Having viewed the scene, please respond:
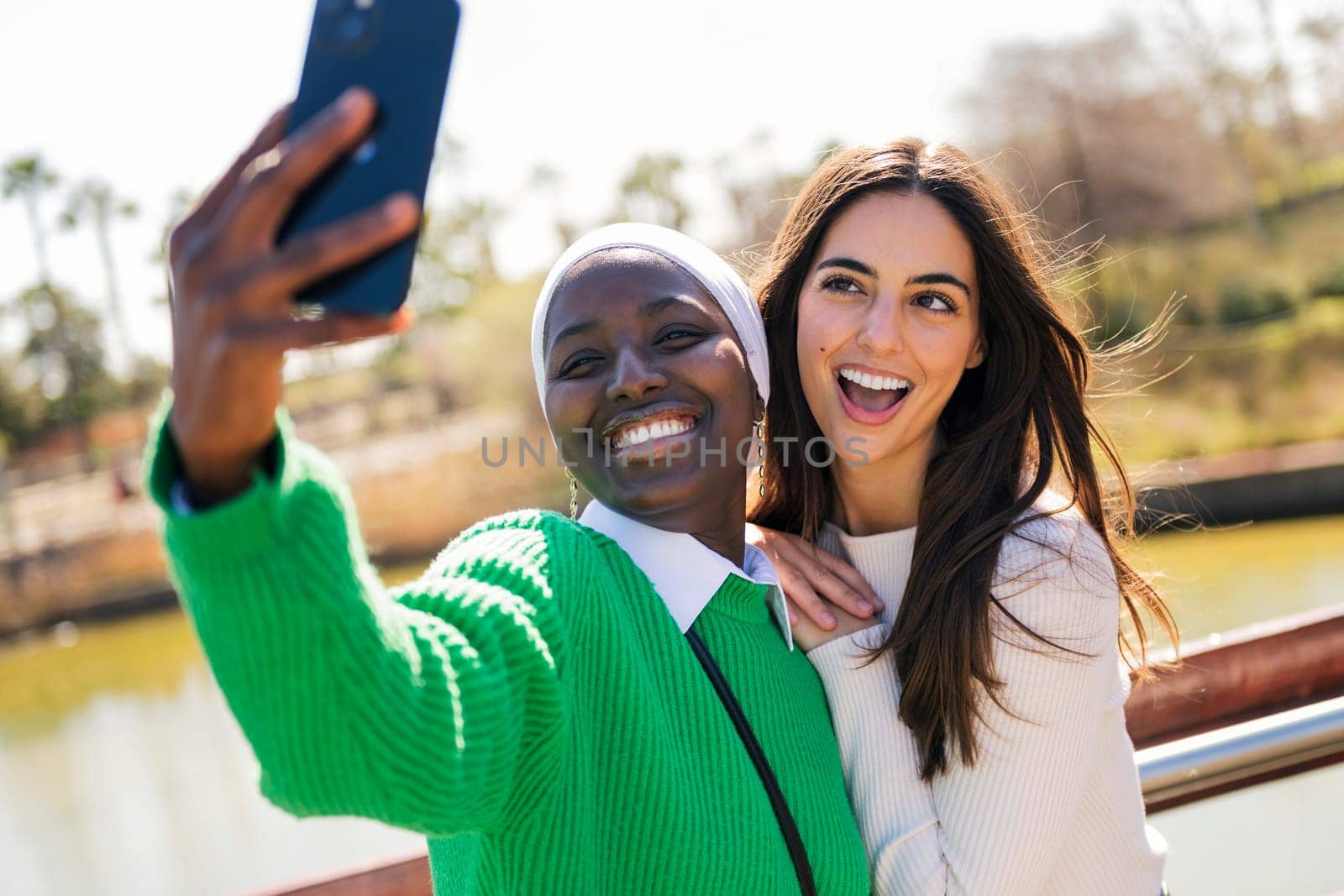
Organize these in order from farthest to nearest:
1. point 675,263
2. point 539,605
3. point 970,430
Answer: point 970,430 → point 675,263 → point 539,605

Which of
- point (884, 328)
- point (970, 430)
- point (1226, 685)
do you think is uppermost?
point (884, 328)

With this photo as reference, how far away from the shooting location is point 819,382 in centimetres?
206

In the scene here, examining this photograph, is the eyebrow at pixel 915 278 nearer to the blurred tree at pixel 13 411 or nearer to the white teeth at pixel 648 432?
the white teeth at pixel 648 432

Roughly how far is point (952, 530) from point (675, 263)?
716mm

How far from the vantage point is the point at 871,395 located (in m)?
2.02

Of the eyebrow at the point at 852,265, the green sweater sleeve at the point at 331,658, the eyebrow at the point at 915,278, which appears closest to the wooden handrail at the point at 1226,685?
the eyebrow at the point at 915,278

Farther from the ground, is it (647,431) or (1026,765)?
(647,431)

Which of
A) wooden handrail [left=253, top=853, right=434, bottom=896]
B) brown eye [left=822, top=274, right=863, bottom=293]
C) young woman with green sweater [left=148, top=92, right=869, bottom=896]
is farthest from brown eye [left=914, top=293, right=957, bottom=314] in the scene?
wooden handrail [left=253, top=853, right=434, bottom=896]

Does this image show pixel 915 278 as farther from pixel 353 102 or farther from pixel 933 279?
pixel 353 102

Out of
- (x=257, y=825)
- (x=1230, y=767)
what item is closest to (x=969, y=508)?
(x=1230, y=767)

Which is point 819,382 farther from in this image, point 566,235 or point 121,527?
point 566,235

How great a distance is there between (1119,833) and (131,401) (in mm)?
31326

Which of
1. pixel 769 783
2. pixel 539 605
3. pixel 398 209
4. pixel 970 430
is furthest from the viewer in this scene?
pixel 970 430

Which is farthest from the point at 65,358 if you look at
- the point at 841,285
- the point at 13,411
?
the point at 841,285
